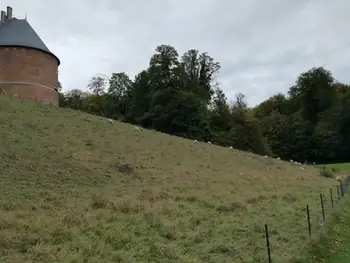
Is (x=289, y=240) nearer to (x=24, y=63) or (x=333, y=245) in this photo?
(x=333, y=245)

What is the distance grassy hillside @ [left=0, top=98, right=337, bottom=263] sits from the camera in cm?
645

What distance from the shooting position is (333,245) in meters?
8.22

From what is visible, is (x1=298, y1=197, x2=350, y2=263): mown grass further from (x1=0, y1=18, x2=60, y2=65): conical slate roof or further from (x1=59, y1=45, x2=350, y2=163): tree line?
(x1=59, y1=45, x2=350, y2=163): tree line

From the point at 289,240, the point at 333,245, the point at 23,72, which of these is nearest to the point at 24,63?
the point at 23,72

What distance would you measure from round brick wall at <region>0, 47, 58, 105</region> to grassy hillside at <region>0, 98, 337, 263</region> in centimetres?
592

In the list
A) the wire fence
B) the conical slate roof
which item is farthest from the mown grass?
the conical slate roof

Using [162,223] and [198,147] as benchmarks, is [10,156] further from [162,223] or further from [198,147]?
[198,147]

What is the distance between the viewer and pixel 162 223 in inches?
321

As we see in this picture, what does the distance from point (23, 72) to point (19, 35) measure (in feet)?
10.5

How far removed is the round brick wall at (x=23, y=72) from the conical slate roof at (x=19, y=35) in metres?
0.38

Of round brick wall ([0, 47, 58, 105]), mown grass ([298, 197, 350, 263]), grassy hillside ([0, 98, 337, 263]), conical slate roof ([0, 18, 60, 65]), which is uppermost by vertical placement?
conical slate roof ([0, 18, 60, 65])

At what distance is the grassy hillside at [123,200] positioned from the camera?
6.45 meters

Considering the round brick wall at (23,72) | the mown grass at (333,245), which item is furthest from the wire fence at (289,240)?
the round brick wall at (23,72)

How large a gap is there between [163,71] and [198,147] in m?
25.1
